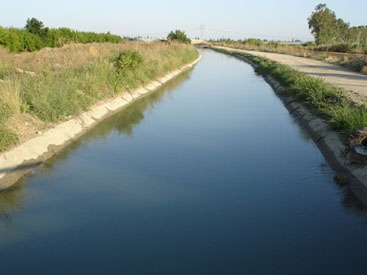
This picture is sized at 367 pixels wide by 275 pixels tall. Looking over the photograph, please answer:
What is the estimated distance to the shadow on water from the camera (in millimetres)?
6023

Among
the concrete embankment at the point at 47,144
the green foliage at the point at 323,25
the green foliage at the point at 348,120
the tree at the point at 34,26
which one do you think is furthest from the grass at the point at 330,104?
the green foliage at the point at 323,25

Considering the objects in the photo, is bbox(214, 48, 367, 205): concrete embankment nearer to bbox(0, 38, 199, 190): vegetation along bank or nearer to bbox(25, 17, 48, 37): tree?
bbox(0, 38, 199, 190): vegetation along bank

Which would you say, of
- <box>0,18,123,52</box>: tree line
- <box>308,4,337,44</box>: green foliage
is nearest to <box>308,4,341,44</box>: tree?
<box>308,4,337,44</box>: green foliage

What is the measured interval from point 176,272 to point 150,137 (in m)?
6.08

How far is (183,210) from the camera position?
584 centimetres

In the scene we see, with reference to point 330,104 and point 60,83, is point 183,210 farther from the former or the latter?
point 330,104

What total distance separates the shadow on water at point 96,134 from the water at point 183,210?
0.04 metres

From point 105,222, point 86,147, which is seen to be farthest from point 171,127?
point 105,222

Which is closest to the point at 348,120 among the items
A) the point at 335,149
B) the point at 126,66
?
the point at 335,149

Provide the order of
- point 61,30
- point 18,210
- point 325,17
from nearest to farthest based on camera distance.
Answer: point 18,210, point 61,30, point 325,17

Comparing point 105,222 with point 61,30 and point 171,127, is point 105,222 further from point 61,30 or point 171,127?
point 61,30

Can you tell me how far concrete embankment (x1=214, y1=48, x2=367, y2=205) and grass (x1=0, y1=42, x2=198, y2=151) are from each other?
278 inches

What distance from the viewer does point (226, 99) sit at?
1655 centimetres

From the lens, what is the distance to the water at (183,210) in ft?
15.0
